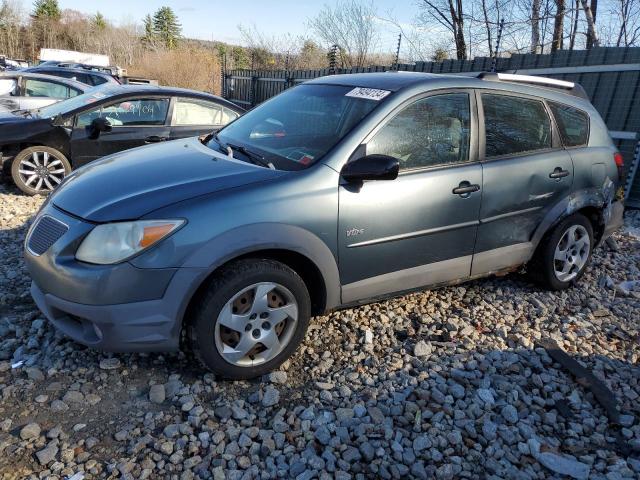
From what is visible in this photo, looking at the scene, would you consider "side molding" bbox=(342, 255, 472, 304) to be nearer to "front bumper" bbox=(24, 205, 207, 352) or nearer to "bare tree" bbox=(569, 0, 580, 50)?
"front bumper" bbox=(24, 205, 207, 352)

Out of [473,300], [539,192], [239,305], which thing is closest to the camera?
[239,305]

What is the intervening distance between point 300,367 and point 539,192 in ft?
7.51

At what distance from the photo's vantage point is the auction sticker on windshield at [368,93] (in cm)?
325

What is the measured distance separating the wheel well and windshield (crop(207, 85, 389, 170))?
1.78 feet

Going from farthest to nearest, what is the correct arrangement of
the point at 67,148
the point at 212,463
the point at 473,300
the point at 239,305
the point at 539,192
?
1. the point at 67,148
2. the point at 473,300
3. the point at 539,192
4. the point at 239,305
5. the point at 212,463

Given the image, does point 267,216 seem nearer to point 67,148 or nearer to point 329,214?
point 329,214

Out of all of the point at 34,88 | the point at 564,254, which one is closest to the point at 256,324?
the point at 564,254

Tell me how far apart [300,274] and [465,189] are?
1309 mm

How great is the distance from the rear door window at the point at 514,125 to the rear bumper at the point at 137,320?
2.36 meters

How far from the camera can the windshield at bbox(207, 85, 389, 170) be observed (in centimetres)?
313

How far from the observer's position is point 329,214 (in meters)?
2.90

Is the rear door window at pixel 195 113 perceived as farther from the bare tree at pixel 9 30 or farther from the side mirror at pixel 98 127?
the bare tree at pixel 9 30

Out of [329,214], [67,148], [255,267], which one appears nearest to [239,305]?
[255,267]

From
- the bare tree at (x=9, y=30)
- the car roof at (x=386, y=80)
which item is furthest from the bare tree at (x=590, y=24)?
the bare tree at (x=9, y=30)
